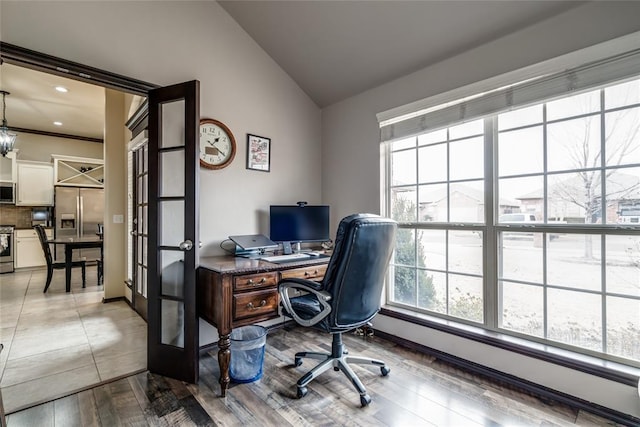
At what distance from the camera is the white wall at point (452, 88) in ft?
5.37

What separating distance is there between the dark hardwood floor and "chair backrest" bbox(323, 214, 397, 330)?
0.48 m

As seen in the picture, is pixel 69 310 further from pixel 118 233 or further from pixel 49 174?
pixel 49 174

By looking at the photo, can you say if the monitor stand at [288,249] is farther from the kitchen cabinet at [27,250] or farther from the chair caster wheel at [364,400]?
the kitchen cabinet at [27,250]

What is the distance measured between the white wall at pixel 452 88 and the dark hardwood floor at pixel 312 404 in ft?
0.50

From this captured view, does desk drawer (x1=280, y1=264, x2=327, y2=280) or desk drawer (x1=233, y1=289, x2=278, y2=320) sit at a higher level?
desk drawer (x1=280, y1=264, x2=327, y2=280)

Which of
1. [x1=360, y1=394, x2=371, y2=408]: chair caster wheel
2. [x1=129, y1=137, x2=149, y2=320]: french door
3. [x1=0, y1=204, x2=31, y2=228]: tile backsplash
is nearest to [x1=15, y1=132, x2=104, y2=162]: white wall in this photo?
[x1=0, y1=204, x2=31, y2=228]: tile backsplash

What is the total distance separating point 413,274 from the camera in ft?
8.59

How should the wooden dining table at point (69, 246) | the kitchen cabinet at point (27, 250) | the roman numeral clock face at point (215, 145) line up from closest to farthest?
the roman numeral clock face at point (215, 145), the wooden dining table at point (69, 246), the kitchen cabinet at point (27, 250)

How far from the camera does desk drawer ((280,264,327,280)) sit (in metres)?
2.15

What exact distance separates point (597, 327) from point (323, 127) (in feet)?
9.40

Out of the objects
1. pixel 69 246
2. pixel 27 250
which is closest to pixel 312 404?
pixel 69 246

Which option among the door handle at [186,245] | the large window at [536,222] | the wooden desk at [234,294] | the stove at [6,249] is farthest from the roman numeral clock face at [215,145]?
the stove at [6,249]

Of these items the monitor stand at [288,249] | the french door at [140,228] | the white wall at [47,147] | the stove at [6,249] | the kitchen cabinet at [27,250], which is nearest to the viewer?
the monitor stand at [288,249]

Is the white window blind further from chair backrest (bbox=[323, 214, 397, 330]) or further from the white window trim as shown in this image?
chair backrest (bbox=[323, 214, 397, 330])
